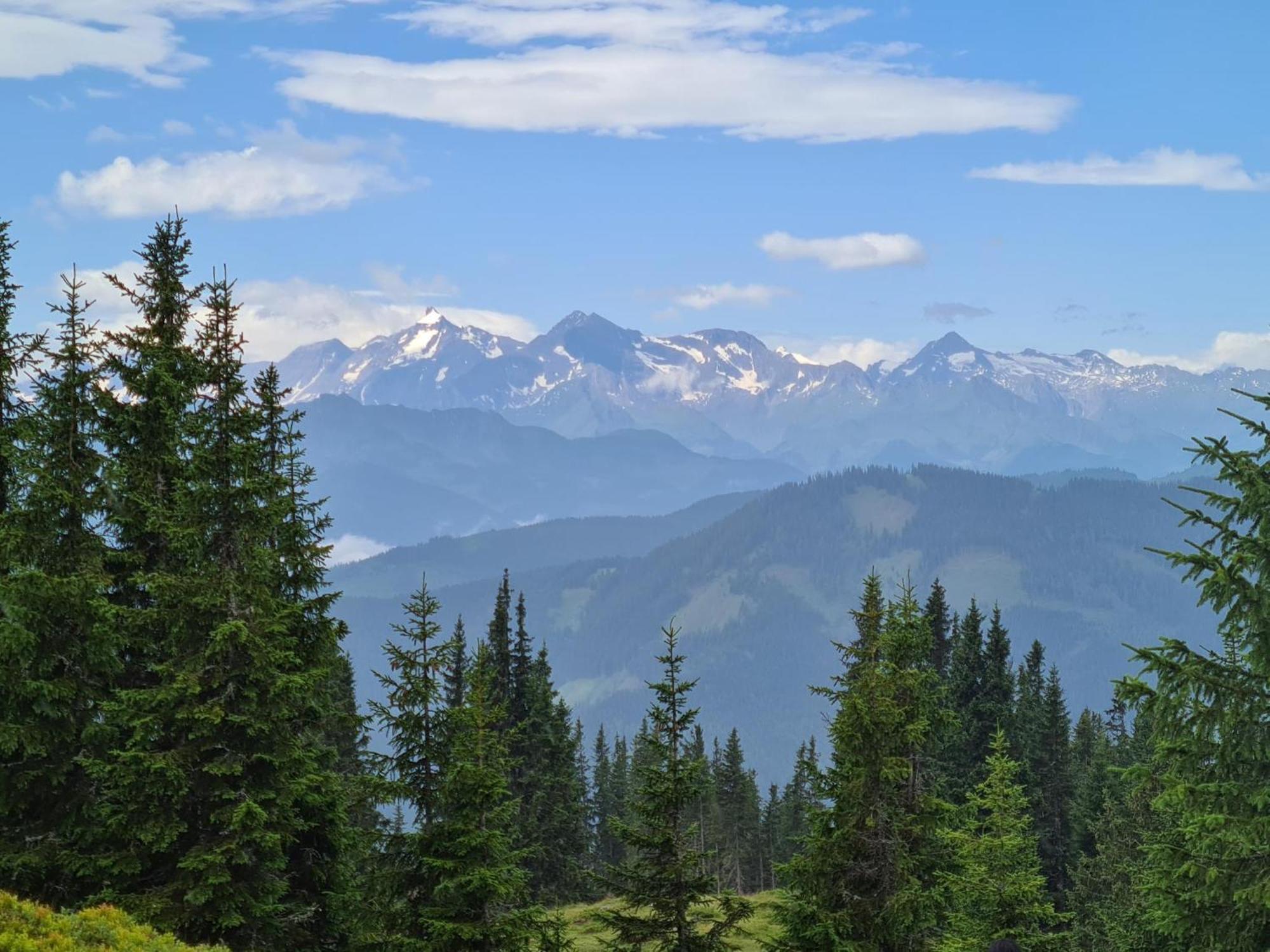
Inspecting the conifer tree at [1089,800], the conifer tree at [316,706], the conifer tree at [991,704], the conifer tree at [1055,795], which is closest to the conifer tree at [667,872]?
the conifer tree at [316,706]

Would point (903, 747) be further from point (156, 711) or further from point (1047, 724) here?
point (1047, 724)

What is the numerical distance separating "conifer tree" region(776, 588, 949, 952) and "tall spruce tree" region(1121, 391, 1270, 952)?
34.9ft

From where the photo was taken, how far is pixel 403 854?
24.0 meters

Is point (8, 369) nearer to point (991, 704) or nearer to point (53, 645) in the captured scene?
point (53, 645)

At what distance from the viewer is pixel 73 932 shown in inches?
634

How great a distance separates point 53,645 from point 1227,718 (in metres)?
19.8

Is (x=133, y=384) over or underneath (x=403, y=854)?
over

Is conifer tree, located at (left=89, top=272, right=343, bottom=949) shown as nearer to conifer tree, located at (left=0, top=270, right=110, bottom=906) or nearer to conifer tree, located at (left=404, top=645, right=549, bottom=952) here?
conifer tree, located at (left=0, top=270, right=110, bottom=906)

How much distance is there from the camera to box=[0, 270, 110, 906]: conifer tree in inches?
818

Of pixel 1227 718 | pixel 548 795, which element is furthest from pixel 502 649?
pixel 1227 718

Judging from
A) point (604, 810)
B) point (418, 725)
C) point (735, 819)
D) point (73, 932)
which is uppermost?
point (418, 725)

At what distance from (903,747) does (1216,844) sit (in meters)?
12.3

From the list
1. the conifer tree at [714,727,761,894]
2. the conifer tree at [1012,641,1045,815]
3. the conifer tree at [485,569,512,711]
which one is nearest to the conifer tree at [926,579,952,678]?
the conifer tree at [1012,641,1045,815]

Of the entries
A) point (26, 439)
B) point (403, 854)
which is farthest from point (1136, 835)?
point (26, 439)
